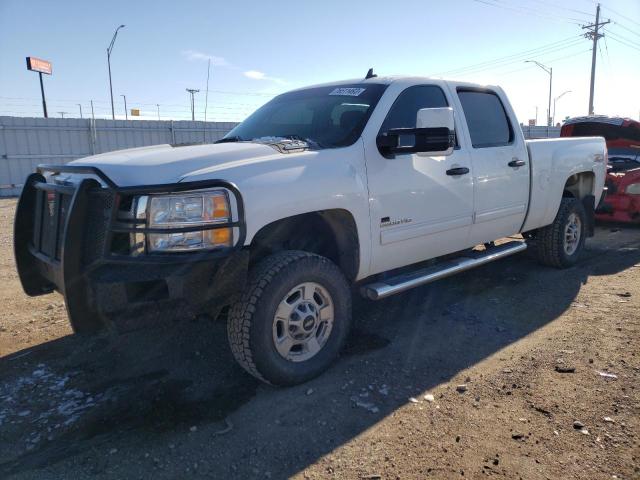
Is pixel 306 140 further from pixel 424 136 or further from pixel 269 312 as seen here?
pixel 269 312

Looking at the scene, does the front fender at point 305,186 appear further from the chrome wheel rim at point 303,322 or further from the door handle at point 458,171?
the door handle at point 458,171

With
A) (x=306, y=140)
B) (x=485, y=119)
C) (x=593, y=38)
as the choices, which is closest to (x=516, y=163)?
(x=485, y=119)

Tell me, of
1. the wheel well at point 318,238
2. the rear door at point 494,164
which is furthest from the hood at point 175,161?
the rear door at point 494,164

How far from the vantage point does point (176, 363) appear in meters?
3.60

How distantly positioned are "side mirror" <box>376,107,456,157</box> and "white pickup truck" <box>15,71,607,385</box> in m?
0.01

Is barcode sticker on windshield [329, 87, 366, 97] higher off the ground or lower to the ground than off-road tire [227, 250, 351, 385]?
higher

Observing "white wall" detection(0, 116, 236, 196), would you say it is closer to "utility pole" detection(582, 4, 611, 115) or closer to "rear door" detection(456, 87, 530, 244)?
"rear door" detection(456, 87, 530, 244)

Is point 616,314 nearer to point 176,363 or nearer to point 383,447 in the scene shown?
point 383,447

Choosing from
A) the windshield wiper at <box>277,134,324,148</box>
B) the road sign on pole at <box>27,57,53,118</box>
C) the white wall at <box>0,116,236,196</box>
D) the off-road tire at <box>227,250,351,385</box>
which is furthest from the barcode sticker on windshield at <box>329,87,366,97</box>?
the road sign on pole at <box>27,57,53,118</box>

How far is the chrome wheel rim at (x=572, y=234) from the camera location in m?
5.75

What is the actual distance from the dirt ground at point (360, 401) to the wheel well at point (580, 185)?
1.74m

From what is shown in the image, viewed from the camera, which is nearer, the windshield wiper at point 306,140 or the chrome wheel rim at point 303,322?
the chrome wheel rim at point 303,322

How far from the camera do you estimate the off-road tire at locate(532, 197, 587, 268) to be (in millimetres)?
5582

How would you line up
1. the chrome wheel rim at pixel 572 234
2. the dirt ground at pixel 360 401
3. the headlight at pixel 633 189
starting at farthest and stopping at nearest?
the headlight at pixel 633 189 → the chrome wheel rim at pixel 572 234 → the dirt ground at pixel 360 401
